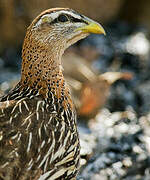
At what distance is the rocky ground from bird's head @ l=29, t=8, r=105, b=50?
1.74m

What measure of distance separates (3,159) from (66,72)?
3004 mm

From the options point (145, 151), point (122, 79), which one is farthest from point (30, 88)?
point (122, 79)

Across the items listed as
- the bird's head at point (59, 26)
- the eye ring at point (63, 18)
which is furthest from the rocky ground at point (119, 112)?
the eye ring at point (63, 18)

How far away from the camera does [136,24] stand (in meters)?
8.30

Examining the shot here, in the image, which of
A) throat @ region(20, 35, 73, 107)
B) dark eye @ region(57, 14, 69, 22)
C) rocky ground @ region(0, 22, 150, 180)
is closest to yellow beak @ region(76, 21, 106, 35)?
dark eye @ region(57, 14, 69, 22)

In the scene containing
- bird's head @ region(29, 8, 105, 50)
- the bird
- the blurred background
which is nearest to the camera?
the bird

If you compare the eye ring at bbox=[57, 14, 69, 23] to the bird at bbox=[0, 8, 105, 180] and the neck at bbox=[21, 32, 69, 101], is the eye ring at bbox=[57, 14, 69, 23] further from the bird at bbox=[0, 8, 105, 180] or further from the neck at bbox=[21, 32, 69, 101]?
the neck at bbox=[21, 32, 69, 101]

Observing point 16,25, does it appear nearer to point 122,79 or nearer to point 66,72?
point 66,72

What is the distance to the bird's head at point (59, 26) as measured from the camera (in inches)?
141

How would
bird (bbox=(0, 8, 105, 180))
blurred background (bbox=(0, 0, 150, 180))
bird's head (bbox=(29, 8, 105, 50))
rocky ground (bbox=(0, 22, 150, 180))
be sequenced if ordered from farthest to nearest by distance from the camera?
blurred background (bbox=(0, 0, 150, 180)) < rocky ground (bbox=(0, 22, 150, 180)) < bird's head (bbox=(29, 8, 105, 50)) < bird (bbox=(0, 8, 105, 180))

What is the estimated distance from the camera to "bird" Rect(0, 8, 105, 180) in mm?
3277

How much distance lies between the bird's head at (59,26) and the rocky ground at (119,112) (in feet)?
5.70

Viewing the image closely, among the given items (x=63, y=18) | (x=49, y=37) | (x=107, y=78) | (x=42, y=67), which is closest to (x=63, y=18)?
(x=63, y=18)

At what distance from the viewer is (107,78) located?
591cm
